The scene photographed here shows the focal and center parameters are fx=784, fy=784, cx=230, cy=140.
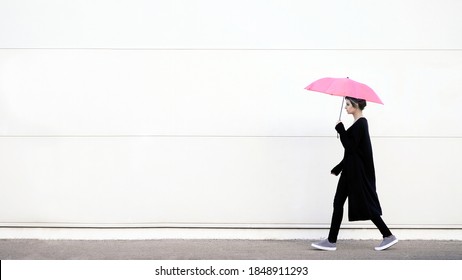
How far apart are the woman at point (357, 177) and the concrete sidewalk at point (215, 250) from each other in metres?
0.29

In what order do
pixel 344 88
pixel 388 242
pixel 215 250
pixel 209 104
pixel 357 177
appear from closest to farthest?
pixel 344 88 → pixel 357 177 → pixel 388 242 → pixel 215 250 → pixel 209 104

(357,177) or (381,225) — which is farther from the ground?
(357,177)

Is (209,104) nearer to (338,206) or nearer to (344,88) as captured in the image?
(344,88)

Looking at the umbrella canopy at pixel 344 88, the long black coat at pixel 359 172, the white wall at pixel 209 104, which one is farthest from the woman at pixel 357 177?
the white wall at pixel 209 104

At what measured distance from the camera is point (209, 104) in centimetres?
852

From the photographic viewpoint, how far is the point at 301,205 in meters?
8.54

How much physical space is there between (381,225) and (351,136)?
36.8 inches

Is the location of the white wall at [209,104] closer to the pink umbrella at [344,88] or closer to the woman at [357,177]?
the woman at [357,177]

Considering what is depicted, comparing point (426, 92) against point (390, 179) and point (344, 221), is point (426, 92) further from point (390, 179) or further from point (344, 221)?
point (344, 221)

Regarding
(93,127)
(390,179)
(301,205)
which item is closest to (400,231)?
(390,179)

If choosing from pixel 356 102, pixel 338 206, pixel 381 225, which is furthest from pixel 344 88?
pixel 381 225

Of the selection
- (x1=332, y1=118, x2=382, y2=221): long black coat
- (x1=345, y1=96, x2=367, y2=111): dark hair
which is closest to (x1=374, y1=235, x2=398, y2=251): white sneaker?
(x1=332, y1=118, x2=382, y2=221): long black coat

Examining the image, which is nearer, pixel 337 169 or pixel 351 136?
pixel 351 136
